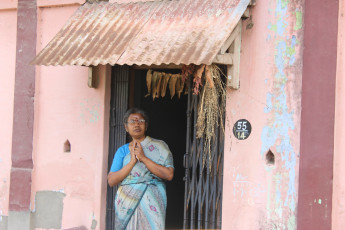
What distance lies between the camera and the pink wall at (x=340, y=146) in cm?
548

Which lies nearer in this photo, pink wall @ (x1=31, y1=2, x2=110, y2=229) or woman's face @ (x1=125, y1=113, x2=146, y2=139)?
woman's face @ (x1=125, y1=113, x2=146, y2=139)

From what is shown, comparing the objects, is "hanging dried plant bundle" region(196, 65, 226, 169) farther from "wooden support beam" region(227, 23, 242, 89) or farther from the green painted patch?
the green painted patch

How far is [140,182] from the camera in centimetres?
590

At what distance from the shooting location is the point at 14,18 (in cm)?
713

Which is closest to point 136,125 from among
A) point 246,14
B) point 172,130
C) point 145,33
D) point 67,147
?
point 145,33

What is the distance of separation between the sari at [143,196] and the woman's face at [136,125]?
123 millimetres

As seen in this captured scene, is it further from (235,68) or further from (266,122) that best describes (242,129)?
(235,68)

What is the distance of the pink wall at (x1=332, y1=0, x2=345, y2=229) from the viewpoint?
5484 mm

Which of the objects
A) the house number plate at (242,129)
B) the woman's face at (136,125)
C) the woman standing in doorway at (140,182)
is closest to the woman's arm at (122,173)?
the woman standing in doorway at (140,182)

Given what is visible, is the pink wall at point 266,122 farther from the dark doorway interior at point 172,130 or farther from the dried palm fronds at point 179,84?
the dark doorway interior at point 172,130

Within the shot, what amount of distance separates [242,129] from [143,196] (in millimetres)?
1145

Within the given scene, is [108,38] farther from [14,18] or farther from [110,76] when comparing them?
[14,18]

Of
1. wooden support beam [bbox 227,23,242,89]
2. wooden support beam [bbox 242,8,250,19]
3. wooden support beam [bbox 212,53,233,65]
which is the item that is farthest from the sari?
wooden support beam [bbox 242,8,250,19]

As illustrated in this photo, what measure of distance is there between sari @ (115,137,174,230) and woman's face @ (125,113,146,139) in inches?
4.8
